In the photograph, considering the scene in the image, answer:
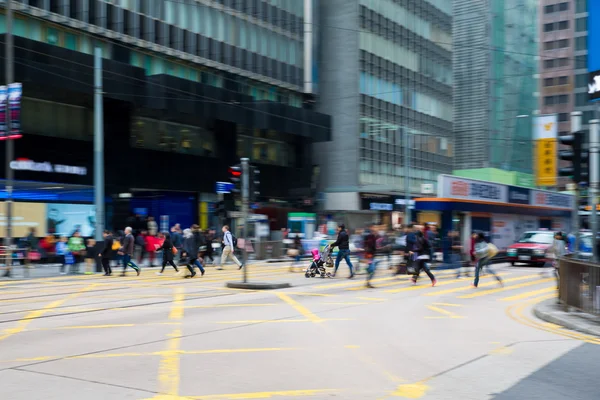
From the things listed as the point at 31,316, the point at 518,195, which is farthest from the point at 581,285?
the point at 518,195

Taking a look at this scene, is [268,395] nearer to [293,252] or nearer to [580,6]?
[293,252]

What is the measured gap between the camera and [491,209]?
2977cm

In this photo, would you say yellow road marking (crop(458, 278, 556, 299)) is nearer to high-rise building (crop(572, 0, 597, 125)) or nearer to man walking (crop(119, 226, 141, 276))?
man walking (crop(119, 226, 141, 276))

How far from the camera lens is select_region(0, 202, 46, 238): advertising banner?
2828 cm

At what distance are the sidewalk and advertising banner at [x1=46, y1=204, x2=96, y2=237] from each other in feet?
73.6

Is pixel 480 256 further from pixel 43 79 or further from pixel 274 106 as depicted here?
pixel 274 106

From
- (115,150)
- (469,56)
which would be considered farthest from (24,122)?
(469,56)

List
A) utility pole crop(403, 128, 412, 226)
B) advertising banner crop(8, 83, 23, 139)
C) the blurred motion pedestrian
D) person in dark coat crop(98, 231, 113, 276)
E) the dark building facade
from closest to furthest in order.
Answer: the blurred motion pedestrian, advertising banner crop(8, 83, 23, 139), person in dark coat crop(98, 231, 113, 276), the dark building facade, utility pole crop(403, 128, 412, 226)

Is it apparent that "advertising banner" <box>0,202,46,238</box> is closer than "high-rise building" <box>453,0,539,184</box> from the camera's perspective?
Yes

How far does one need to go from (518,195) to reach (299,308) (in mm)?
24148

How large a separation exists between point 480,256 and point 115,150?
20.6 m

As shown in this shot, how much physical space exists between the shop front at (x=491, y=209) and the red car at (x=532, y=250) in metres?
1.38

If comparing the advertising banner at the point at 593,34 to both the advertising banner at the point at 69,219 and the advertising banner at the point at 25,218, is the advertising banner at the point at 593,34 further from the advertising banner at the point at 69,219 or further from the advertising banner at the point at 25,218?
the advertising banner at the point at 25,218

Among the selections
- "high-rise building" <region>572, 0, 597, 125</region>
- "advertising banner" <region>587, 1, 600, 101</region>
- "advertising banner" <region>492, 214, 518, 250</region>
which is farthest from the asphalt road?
"high-rise building" <region>572, 0, 597, 125</region>
